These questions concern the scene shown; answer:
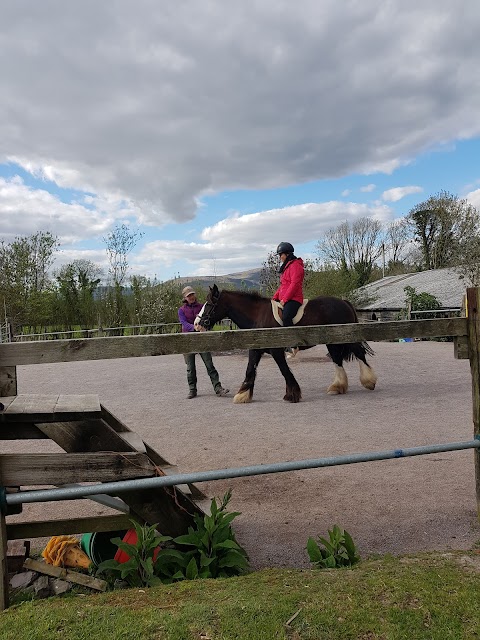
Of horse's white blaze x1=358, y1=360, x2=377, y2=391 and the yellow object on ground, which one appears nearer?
the yellow object on ground

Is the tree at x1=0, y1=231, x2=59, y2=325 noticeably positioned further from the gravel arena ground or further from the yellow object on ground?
the yellow object on ground

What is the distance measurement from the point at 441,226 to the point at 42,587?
4724 centimetres

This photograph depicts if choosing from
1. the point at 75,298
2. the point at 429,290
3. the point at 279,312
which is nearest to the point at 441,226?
the point at 429,290

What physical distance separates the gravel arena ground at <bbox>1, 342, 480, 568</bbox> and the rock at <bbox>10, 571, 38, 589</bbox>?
1090 millimetres

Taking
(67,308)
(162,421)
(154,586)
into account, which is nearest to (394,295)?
(67,308)

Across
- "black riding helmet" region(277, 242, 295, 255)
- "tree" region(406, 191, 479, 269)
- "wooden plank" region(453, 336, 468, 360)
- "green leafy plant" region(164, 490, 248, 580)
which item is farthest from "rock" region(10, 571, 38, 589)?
"tree" region(406, 191, 479, 269)

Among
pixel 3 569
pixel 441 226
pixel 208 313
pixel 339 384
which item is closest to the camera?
pixel 3 569

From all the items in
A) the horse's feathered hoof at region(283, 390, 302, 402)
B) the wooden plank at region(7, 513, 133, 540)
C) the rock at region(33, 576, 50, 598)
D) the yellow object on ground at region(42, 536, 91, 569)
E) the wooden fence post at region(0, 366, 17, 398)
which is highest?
the wooden fence post at region(0, 366, 17, 398)

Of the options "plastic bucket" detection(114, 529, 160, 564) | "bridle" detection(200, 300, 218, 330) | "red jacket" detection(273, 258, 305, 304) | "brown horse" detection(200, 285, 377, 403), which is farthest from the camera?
"bridle" detection(200, 300, 218, 330)

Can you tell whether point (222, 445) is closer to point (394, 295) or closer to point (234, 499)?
point (234, 499)

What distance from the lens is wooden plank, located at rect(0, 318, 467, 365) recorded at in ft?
8.99

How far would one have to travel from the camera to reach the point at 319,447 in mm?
5738

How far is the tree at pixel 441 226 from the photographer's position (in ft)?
134

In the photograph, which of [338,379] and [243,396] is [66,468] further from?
[338,379]
